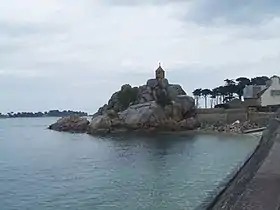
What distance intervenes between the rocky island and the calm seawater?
1202 inches

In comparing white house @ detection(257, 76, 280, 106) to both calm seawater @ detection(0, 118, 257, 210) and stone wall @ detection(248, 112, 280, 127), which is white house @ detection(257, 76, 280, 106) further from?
calm seawater @ detection(0, 118, 257, 210)

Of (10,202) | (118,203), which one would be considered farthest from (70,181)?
(118,203)

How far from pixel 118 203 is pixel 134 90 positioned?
251 feet

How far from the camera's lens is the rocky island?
8575cm

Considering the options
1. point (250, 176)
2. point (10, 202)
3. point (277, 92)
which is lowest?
point (10, 202)

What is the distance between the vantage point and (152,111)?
85125 mm

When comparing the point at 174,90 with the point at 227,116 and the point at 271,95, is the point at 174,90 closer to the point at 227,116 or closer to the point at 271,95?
the point at 227,116

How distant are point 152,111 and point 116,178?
52.3 metres

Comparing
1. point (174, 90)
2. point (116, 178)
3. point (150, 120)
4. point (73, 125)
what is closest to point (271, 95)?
point (174, 90)

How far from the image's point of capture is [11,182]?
3291 cm

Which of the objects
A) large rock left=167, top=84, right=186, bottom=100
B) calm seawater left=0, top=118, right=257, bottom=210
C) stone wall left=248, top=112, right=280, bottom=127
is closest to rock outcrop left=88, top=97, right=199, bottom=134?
large rock left=167, top=84, right=186, bottom=100

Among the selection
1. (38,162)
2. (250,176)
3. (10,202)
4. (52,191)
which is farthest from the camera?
(38,162)

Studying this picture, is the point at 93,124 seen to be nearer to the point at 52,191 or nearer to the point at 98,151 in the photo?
the point at 98,151

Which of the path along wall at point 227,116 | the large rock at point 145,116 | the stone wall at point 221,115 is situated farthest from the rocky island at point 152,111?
the path along wall at point 227,116
